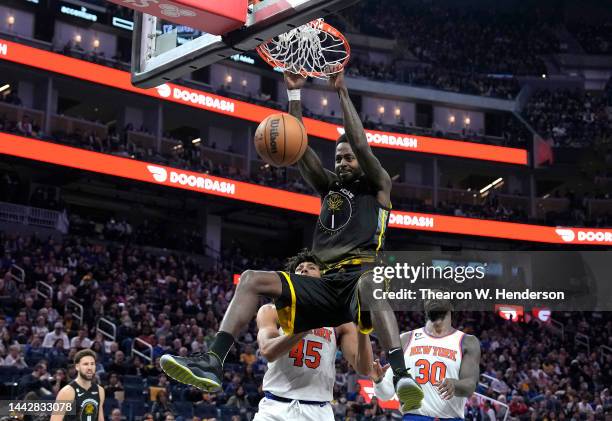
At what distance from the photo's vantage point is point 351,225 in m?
6.24

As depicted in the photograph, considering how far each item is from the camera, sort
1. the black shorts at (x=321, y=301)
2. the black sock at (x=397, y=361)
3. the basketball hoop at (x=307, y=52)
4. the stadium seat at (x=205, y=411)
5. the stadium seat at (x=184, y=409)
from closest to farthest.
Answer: the black sock at (x=397, y=361), the black shorts at (x=321, y=301), the basketball hoop at (x=307, y=52), the stadium seat at (x=184, y=409), the stadium seat at (x=205, y=411)

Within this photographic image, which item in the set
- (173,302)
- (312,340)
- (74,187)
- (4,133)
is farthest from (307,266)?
(74,187)

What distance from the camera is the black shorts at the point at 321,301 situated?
19.0 ft

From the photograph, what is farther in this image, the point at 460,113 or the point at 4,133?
the point at 460,113

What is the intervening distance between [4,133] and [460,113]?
23.9 m

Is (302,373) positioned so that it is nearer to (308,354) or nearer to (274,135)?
(308,354)

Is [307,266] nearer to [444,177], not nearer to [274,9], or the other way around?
[274,9]

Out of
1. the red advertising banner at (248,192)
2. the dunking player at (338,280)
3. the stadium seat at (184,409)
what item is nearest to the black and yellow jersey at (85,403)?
the dunking player at (338,280)

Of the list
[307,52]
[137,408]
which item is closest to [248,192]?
[137,408]

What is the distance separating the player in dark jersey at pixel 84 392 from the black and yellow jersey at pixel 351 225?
342 centimetres

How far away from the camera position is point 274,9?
6.52m

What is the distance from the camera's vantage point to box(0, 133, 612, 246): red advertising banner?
27219 mm

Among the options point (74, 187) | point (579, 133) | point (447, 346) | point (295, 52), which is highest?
point (579, 133)

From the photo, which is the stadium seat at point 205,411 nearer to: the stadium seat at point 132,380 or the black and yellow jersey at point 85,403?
the stadium seat at point 132,380
